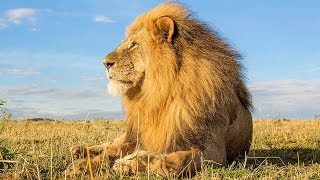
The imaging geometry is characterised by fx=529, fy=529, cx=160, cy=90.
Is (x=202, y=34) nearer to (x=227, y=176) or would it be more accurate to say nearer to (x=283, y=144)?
(x=227, y=176)

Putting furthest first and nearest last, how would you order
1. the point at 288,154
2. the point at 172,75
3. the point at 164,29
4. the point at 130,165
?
1. the point at 288,154
2. the point at 164,29
3. the point at 172,75
4. the point at 130,165

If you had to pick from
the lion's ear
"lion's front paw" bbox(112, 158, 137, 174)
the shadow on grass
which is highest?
the lion's ear

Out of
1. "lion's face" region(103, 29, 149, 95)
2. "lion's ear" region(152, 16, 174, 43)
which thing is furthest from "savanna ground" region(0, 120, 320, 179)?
"lion's ear" region(152, 16, 174, 43)

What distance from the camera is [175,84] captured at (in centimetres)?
602

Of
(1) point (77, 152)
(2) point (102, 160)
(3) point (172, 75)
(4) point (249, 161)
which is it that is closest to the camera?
(2) point (102, 160)

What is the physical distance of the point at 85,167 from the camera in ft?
17.6

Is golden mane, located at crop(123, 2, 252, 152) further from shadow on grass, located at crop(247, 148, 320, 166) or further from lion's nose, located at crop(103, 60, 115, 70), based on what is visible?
shadow on grass, located at crop(247, 148, 320, 166)

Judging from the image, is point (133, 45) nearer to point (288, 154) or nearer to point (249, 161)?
point (249, 161)

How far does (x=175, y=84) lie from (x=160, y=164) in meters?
1.06

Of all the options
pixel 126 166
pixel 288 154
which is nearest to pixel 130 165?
pixel 126 166

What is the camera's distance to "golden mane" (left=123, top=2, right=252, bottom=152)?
5.95 metres

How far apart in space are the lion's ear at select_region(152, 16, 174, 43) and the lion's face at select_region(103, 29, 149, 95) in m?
0.17

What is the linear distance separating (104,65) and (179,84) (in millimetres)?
1022

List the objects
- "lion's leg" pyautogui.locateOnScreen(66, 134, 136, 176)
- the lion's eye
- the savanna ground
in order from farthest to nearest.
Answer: the lion's eye, "lion's leg" pyautogui.locateOnScreen(66, 134, 136, 176), the savanna ground
